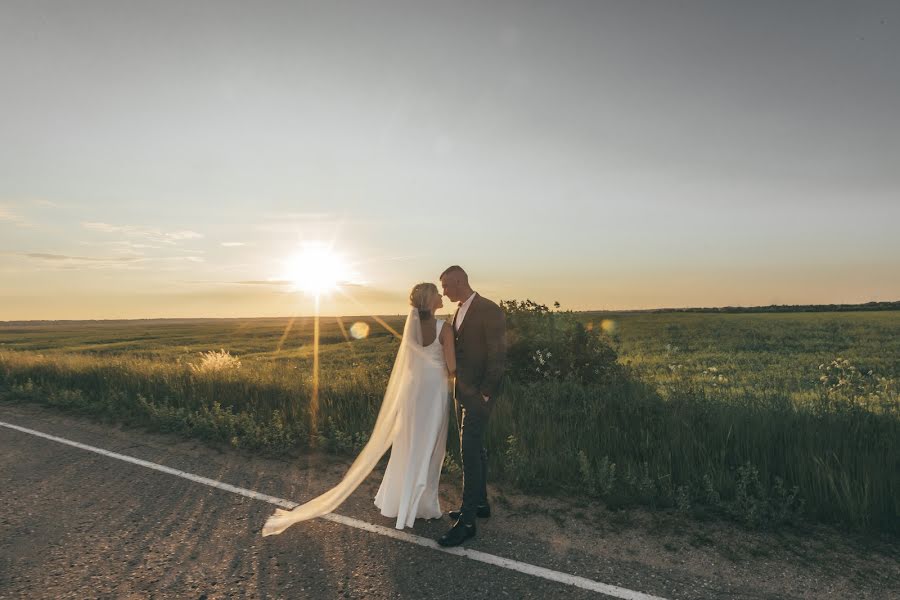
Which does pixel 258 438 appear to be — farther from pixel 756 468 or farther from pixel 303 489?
pixel 756 468

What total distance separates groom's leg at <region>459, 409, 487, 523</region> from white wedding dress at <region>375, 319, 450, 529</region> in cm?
28

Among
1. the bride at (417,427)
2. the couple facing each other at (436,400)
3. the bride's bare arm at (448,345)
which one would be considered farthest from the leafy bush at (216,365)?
the bride's bare arm at (448,345)

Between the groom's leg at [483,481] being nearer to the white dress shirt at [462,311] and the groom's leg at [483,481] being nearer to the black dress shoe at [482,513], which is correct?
the black dress shoe at [482,513]

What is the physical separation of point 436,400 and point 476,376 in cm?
50

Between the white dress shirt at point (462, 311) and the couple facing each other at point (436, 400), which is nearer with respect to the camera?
→ the couple facing each other at point (436, 400)

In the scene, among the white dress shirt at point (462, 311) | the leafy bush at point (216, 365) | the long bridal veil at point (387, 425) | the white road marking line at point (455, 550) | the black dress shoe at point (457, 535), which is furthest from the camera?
the leafy bush at point (216, 365)

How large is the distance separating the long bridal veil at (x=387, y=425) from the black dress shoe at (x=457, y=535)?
1109 millimetres

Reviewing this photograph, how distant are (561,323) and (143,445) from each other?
898 cm

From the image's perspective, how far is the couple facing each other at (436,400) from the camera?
17.3ft

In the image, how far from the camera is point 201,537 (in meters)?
5.29

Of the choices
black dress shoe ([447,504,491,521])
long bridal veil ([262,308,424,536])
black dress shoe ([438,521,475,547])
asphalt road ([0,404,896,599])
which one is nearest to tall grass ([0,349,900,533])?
black dress shoe ([447,504,491,521])

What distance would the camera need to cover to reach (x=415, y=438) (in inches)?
218

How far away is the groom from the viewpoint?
17.2 feet

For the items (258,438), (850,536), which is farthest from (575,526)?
(258,438)
